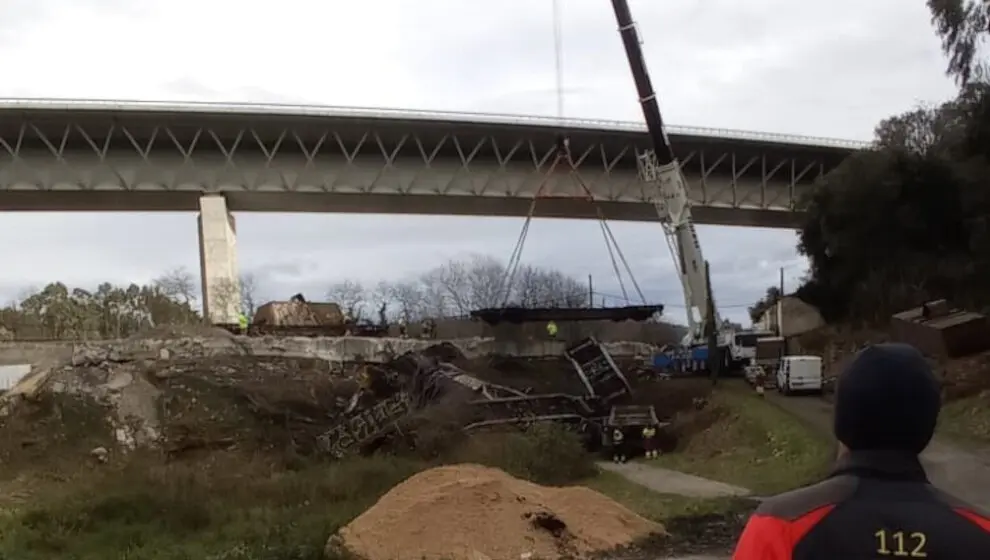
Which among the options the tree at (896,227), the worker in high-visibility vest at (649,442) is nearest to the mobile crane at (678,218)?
the tree at (896,227)

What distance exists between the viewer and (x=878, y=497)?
2.24 metres

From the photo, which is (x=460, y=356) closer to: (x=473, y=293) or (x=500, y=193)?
(x=500, y=193)

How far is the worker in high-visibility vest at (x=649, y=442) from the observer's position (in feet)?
90.9

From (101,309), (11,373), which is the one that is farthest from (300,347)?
(101,309)

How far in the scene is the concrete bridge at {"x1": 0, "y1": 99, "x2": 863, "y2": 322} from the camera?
4841cm

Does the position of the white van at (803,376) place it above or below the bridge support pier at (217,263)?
below

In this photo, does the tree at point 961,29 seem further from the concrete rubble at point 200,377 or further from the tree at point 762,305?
the tree at point 762,305

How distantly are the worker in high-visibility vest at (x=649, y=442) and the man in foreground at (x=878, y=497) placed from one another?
2588 cm

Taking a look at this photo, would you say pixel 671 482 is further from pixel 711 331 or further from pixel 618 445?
pixel 711 331

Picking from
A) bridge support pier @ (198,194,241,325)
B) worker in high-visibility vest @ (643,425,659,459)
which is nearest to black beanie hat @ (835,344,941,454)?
worker in high-visibility vest @ (643,425,659,459)

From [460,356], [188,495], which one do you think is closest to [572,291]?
[460,356]

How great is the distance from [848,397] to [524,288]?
7228cm

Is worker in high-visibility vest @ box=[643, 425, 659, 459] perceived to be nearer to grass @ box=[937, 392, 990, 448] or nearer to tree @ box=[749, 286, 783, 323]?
grass @ box=[937, 392, 990, 448]

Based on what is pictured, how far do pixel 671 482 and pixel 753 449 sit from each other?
4.14 m
